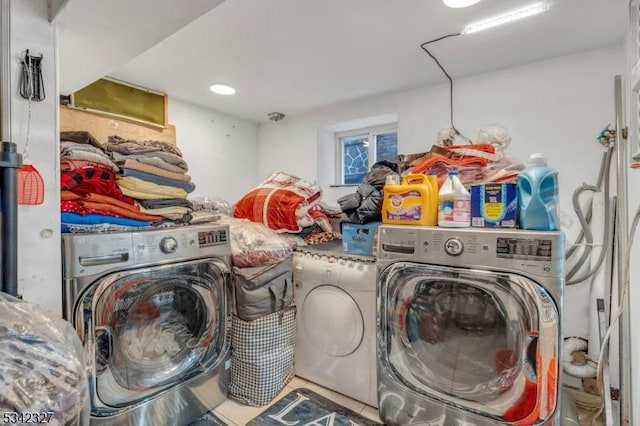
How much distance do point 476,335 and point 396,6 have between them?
58.8 inches

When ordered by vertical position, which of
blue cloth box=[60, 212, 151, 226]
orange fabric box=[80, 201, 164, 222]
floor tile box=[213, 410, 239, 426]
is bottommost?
floor tile box=[213, 410, 239, 426]

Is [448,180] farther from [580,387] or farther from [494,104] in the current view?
[580,387]

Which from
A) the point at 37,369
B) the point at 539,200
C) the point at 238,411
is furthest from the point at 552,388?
the point at 37,369

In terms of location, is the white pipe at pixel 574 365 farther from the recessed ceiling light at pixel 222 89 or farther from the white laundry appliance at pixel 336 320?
the recessed ceiling light at pixel 222 89

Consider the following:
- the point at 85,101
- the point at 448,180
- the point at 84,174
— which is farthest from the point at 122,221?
the point at 448,180

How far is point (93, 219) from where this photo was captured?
125cm

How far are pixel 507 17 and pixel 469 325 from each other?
1.44m

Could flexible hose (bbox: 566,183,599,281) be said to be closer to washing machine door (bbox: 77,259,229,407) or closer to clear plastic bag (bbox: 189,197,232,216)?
washing machine door (bbox: 77,259,229,407)

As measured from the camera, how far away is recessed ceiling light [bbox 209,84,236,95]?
2275 millimetres

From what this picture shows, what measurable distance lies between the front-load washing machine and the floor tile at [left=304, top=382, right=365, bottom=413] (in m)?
0.19

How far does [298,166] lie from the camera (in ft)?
9.80

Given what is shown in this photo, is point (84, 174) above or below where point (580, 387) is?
above

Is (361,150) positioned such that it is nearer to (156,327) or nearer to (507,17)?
(507,17)

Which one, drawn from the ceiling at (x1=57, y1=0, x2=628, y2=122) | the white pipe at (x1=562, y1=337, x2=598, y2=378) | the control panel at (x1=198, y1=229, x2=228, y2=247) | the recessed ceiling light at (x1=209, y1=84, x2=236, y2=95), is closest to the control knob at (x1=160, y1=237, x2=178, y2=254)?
the control panel at (x1=198, y1=229, x2=228, y2=247)
